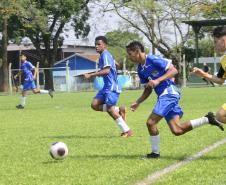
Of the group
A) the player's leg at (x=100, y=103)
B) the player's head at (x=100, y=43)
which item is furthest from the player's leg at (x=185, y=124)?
the player's leg at (x=100, y=103)

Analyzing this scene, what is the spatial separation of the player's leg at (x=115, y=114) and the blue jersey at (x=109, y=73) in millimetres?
116

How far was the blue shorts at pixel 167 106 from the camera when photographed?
720 cm

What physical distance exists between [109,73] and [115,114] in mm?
784

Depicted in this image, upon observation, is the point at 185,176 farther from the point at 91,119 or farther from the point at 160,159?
the point at 91,119

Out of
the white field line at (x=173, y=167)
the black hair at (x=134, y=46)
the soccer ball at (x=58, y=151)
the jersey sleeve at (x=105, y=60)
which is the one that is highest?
the black hair at (x=134, y=46)

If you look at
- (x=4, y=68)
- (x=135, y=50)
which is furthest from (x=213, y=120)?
(x=4, y=68)

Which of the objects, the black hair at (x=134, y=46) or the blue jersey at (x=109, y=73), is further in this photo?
the blue jersey at (x=109, y=73)

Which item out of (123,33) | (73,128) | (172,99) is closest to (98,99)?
(73,128)

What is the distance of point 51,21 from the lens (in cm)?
5106

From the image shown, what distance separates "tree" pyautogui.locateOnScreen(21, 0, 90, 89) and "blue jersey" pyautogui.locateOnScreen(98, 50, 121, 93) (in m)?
35.7

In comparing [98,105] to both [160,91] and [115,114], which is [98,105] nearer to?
[115,114]

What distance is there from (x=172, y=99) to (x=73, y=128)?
17.2 ft

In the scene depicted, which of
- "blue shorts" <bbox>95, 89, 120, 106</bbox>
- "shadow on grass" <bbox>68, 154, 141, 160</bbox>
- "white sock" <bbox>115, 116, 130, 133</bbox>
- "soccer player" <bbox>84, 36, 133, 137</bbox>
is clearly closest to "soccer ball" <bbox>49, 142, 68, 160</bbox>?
"shadow on grass" <bbox>68, 154, 141, 160</bbox>

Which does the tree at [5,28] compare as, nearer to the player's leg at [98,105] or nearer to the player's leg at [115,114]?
the player's leg at [98,105]
